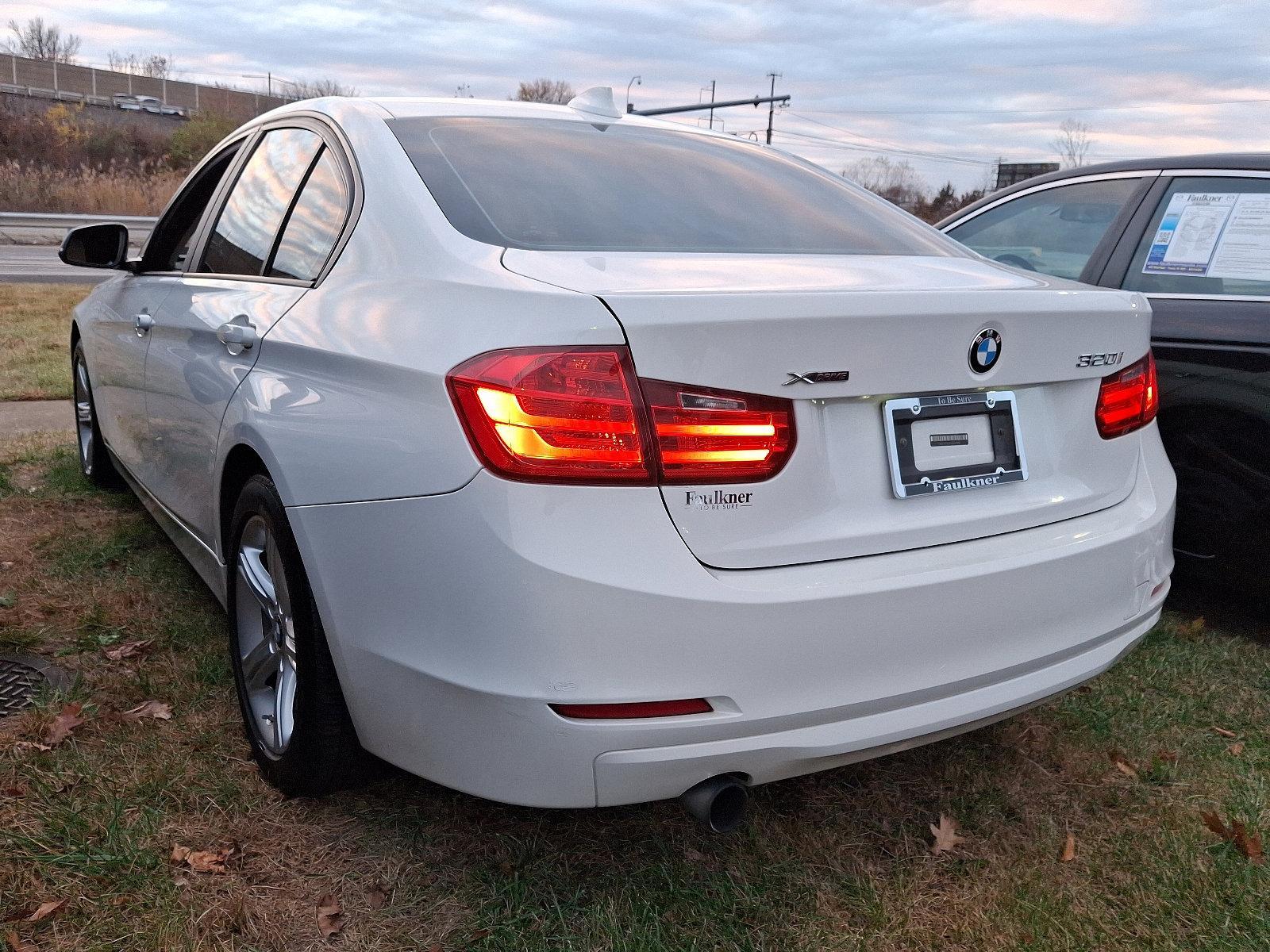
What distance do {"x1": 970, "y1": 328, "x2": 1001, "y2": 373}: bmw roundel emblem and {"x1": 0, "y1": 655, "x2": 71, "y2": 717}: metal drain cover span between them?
8.26ft

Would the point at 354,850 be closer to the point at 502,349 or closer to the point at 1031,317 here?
the point at 502,349

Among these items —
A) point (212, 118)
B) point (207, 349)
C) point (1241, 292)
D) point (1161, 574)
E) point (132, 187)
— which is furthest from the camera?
point (212, 118)

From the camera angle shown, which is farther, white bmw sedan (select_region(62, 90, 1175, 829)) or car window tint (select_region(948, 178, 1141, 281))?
car window tint (select_region(948, 178, 1141, 281))

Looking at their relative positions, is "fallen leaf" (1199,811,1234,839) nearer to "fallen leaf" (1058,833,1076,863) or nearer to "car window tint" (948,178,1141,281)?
"fallen leaf" (1058,833,1076,863)

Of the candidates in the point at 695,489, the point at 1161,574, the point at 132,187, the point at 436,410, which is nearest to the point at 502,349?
the point at 436,410

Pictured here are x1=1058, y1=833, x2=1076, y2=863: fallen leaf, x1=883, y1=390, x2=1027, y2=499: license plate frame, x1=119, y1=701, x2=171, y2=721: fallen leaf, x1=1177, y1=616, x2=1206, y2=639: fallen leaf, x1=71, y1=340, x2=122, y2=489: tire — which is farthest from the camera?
x1=71, y1=340, x2=122, y2=489: tire

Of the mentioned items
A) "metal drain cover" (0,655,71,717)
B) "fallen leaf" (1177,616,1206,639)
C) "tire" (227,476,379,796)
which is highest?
"tire" (227,476,379,796)

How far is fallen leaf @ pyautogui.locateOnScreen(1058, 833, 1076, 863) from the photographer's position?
2452 mm

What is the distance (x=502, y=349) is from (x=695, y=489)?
1.27ft

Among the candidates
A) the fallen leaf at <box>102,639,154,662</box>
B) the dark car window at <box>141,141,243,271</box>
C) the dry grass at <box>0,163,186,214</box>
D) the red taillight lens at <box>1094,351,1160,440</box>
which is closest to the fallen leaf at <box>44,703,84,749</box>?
the fallen leaf at <box>102,639,154,662</box>

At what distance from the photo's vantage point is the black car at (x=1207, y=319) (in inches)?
138

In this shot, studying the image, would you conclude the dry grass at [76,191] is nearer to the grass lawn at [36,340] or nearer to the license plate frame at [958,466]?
the grass lawn at [36,340]

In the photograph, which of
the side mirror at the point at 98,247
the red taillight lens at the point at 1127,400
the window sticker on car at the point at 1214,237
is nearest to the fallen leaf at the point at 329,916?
the red taillight lens at the point at 1127,400

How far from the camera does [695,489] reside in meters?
1.80
